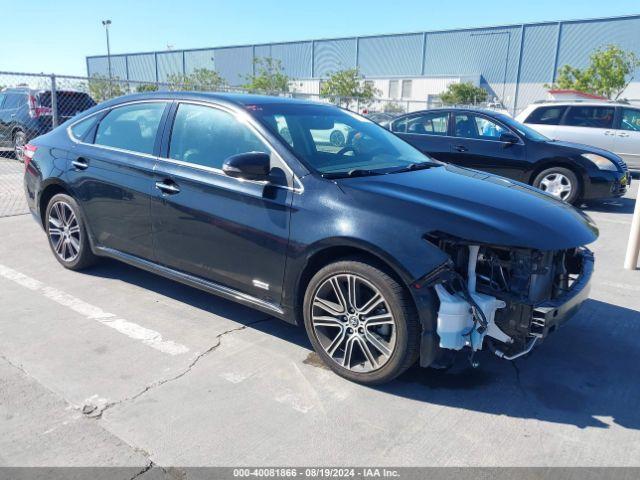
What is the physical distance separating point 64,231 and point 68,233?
2.4 inches

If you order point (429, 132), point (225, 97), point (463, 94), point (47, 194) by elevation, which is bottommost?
point (47, 194)

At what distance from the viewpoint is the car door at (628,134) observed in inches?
488

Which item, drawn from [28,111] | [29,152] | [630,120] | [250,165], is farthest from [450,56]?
[250,165]

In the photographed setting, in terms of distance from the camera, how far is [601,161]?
8.81 m

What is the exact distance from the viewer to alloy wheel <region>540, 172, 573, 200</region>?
8.89 metres

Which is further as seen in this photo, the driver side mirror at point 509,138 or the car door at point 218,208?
the driver side mirror at point 509,138

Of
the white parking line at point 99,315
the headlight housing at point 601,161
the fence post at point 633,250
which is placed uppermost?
the headlight housing at point 601,161

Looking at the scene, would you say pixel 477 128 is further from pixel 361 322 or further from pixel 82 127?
pixel 361 322

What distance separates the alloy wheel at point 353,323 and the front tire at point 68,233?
2.71 m

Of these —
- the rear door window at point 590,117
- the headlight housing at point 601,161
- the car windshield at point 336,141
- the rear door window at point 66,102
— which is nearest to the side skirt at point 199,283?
the car windshield at point 336,141

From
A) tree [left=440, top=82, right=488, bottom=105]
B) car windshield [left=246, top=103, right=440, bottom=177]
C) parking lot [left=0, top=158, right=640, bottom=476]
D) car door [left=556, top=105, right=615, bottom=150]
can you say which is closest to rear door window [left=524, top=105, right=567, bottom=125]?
car door [left=556, top=105, right=615, bottom=150]

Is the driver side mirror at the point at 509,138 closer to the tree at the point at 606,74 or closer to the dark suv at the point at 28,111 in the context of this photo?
the dark suv at the point at 28,111

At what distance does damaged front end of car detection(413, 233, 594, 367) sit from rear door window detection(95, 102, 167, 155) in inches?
99.7

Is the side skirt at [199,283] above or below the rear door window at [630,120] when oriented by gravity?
below
